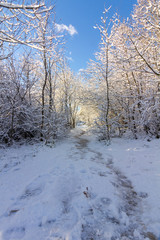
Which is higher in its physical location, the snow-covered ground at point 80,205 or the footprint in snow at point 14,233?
the footprint in snow at point 14,233

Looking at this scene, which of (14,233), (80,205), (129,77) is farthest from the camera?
(129,77)

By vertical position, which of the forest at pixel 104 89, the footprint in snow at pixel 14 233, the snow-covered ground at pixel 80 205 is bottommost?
the snow-covered ground at pixel 80 205

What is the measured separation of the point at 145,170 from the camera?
135 inches

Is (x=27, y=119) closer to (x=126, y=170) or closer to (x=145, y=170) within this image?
(x=126, y=170)

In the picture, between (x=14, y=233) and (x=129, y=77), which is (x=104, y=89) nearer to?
(x=129, y=77)

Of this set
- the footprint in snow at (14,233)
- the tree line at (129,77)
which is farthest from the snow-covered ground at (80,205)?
the tree line at (129,77)

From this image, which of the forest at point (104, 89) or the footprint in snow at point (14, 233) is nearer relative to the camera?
the footprint in snow at point (14, 233)

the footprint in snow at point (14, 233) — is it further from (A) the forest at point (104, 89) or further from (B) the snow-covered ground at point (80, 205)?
(A) the forest at point (104, 89)

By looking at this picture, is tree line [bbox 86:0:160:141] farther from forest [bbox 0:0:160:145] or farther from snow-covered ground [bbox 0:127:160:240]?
→ snow-covered ground [bbox 0:127:160:240]

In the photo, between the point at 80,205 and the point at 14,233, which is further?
the point at 80,205

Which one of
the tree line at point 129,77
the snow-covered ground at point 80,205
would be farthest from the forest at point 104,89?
the snow-covered ground at point 80,205

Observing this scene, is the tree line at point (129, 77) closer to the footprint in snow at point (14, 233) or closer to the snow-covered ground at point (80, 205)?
the snow-covered ground at point (80, 205)

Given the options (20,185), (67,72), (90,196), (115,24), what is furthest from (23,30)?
(67,72)

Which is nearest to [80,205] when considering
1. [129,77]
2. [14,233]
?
[14,233]
